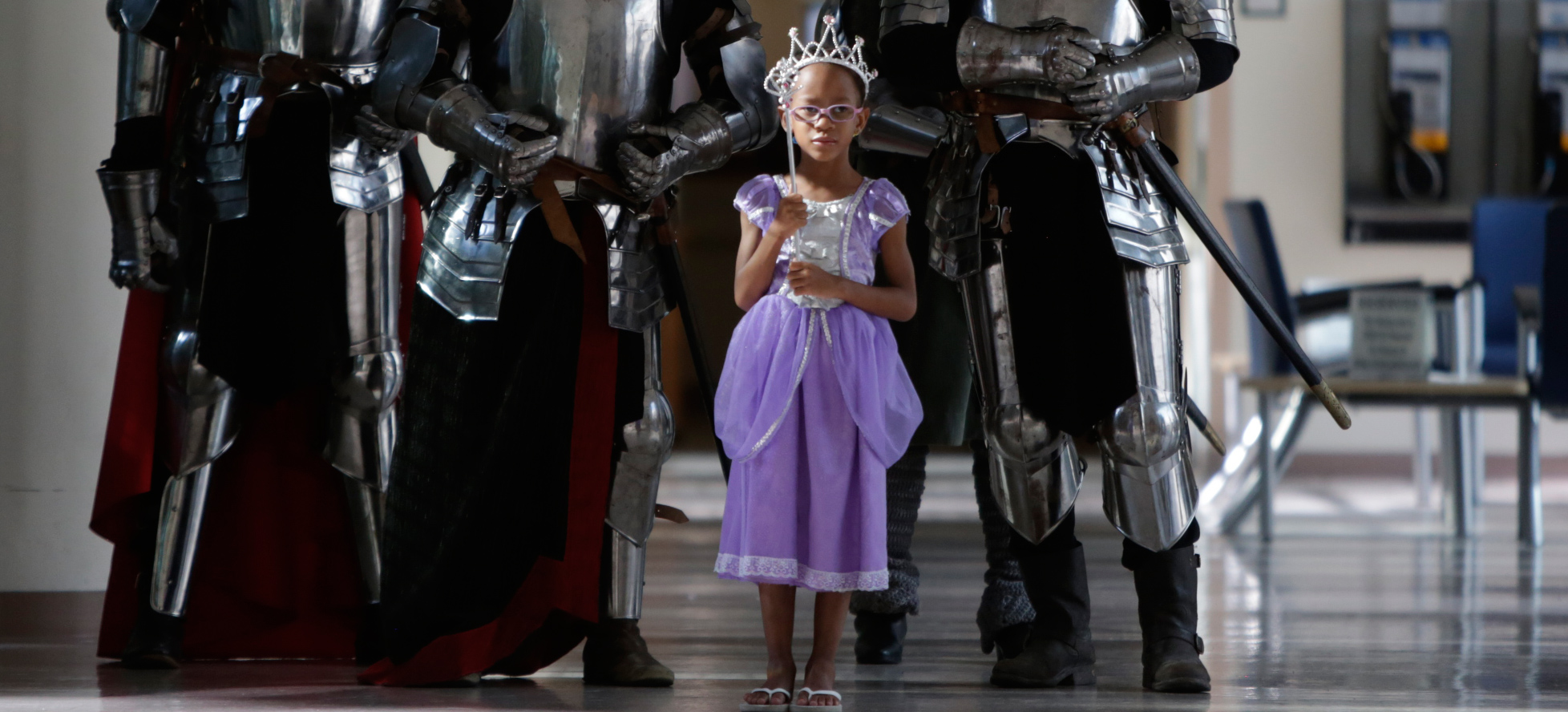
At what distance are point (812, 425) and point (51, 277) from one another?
2.45m

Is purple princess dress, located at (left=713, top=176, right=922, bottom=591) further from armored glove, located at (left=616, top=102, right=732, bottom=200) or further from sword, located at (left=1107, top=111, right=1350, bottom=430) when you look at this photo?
sword, located at (left=1107, top=111, right=1350, bottom=430)

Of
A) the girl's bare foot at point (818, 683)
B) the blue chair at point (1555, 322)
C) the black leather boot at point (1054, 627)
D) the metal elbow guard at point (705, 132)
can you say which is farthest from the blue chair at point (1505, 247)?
the girl's bare foot at point (818, 683)

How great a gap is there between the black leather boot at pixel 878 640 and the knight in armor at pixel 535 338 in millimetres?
459

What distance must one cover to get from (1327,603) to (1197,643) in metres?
1.34

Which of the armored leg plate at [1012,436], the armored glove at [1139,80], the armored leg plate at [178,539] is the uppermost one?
the armored glove at [1139,80]

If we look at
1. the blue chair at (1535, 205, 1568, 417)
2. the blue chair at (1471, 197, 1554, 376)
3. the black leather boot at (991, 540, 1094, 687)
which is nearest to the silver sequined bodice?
the black leather boot at (991, 540, 1094, 687)

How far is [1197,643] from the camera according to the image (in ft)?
8.25

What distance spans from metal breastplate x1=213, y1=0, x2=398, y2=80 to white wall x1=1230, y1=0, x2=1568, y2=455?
5823 mm

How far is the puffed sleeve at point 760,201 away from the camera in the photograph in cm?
234

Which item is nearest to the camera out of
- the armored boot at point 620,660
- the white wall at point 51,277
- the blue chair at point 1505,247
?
the armored boot at point 620,660

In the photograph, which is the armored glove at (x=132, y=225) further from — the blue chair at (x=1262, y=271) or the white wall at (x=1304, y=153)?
the white wall at (x=1304, y=153)

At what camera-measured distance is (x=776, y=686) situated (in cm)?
226

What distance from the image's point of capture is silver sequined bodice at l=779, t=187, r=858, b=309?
234 cm

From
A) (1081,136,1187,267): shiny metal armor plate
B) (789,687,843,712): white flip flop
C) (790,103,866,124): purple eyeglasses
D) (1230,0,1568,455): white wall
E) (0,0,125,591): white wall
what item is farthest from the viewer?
(1230,0,1568,455): white wall
